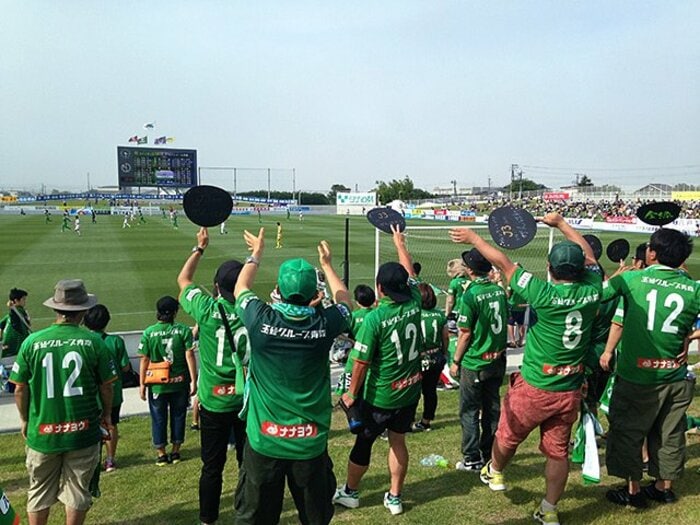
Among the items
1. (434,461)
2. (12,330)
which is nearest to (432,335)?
(434,461)

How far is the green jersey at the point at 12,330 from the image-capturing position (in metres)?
6.54

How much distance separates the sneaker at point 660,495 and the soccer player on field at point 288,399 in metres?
2.89

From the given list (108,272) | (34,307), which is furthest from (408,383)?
(108,272)

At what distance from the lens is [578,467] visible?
Answer: 4.89 metres

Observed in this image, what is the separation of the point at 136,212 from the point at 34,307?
4628 centimetres

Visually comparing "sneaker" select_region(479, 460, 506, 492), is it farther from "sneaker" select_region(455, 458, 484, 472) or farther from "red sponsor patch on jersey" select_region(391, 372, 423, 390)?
"red sponsor patch on jersey" select_region(391, 372, 423, 390)

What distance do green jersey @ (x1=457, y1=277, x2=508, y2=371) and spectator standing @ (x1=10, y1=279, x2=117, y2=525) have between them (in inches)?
120

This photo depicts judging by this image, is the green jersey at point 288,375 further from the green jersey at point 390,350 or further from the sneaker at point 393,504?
the sneaker at point 393,504

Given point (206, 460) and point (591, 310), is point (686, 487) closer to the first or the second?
point (591, 310)

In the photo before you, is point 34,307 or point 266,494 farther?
point 34,307

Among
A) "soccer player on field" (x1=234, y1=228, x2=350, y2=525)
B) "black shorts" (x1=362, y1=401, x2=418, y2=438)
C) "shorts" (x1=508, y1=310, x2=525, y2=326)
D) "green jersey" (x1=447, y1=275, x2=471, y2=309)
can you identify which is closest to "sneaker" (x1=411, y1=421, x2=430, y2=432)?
"green jersey" (x1=447, y1=275, x2=471, y2=309)

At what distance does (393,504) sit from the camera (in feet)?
13.4

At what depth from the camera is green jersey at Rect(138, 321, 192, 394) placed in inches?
205

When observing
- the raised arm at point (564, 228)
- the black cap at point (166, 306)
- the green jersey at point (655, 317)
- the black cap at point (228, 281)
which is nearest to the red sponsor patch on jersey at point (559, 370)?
the green jersey at point (655, 317)
